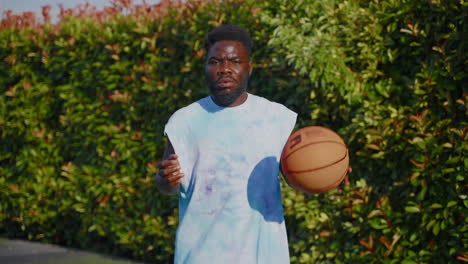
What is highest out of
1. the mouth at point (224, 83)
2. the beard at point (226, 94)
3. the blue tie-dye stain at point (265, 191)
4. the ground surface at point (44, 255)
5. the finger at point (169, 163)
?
the mouth at point (224, 83)

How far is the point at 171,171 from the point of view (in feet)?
11.1

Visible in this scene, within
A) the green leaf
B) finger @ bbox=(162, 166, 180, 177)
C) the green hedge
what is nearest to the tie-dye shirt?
finger @ bbox=(162, 166, 180, 177)

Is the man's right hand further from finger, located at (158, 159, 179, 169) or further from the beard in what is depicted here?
the beard

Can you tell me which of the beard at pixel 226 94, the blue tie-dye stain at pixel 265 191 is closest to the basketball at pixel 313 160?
the blue tie-dye stain at pixel 265 191

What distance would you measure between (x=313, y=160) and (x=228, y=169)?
0.45 metres

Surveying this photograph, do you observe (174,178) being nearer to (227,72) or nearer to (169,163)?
(169,163)

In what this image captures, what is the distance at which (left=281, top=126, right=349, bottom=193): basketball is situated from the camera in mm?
3457

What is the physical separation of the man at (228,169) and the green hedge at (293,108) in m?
1.58

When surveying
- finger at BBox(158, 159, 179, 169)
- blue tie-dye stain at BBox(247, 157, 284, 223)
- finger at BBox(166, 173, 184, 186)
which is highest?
finger at BBox(158, 159, 179, 169)

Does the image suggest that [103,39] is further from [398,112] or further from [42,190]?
[398,112]

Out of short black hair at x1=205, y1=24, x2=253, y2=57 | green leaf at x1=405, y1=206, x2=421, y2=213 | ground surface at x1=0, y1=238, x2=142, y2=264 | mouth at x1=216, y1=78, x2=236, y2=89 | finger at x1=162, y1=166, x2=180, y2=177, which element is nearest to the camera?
finger at x1=162, y1=166, x2=180, y2=177

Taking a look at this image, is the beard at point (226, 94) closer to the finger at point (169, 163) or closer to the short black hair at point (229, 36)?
the short black hair at point (229, 36)

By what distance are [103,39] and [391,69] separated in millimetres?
3598

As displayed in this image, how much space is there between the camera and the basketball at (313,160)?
3.46 meters
